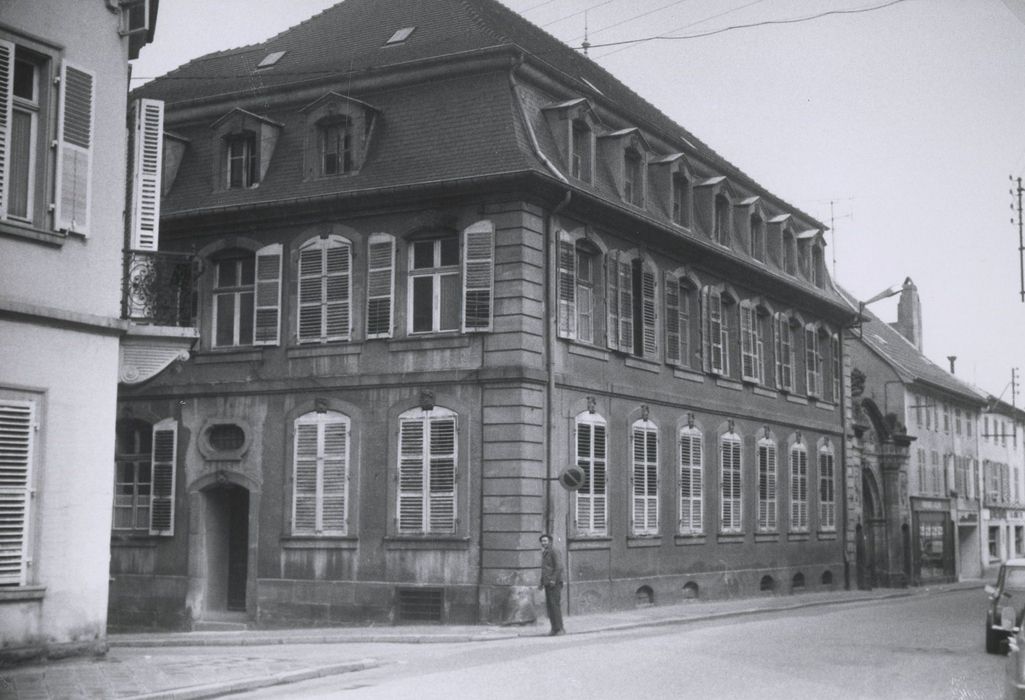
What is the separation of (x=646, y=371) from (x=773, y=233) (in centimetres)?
976

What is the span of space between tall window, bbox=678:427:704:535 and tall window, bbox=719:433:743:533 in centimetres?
128

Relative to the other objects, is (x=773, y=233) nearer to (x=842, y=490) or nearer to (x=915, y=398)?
(x=842, y=490)

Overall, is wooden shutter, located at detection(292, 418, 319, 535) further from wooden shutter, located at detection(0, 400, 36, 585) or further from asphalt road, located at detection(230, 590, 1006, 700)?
wooden shutter, located at detection(0, 400, 36, 585)

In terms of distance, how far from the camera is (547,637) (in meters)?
21.8

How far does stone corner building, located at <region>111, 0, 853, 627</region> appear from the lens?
81.4 ft

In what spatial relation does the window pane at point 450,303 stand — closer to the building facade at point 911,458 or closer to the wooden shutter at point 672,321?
the wooden shutter at point 672,321

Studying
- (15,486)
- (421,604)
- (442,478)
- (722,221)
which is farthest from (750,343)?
(15,486)

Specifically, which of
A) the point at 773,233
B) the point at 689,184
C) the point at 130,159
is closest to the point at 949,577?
the point at 773,233

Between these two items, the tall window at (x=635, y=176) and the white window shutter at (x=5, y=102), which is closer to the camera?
the white window shutter at (x=5, y=102)

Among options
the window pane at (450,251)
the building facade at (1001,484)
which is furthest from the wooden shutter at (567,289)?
the building facade at (1001,484)

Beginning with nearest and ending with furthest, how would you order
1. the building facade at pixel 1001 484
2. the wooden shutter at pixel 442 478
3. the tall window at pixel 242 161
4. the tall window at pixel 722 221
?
the wooden shutter at pixel 442 478, the tall window at pixel 242 161, the tall window at pixel 722 221, the building facade at pixel 1001 484

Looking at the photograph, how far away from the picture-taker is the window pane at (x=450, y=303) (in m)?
25.2

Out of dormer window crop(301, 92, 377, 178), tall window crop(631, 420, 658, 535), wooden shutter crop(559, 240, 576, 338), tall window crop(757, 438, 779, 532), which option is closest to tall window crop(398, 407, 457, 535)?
wooden shutter crop(559, 240, 576, 338)

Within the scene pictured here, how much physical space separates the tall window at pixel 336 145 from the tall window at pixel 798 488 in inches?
632
